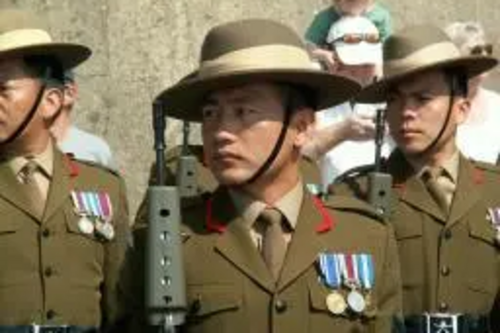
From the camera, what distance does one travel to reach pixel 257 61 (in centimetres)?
480

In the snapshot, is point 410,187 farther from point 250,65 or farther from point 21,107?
point 21,107

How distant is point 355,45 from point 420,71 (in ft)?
5.44

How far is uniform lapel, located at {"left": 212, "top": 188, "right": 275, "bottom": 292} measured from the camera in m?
4.79

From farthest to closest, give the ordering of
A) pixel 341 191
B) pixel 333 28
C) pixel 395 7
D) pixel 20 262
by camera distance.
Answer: pixel 395 7 → pixel 333 28 → pixel 341 191 → pixel 20 262

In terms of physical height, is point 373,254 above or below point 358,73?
below

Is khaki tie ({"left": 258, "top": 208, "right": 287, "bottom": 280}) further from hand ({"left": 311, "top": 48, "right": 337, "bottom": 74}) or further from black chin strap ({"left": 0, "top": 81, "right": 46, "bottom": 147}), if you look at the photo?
hand ({"left": 311, "top": 48, "right": 337, "bottom": 74})

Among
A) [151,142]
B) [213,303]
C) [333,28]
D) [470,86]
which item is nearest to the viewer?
[213,303]

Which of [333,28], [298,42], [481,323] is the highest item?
[333,28]

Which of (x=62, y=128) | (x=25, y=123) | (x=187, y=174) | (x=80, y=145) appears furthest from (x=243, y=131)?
(x=80, y=145)

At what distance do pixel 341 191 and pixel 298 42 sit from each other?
1.08 m

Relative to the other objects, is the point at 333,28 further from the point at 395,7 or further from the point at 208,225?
the point at 208,225

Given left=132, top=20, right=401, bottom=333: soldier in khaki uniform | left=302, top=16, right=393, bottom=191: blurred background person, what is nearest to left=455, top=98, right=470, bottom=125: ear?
left=302, top=16, right=393, bottom=191: blurred background person

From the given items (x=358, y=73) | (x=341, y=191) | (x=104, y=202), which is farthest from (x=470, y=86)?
(x=104, y=202)

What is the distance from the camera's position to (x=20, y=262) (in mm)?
5469
